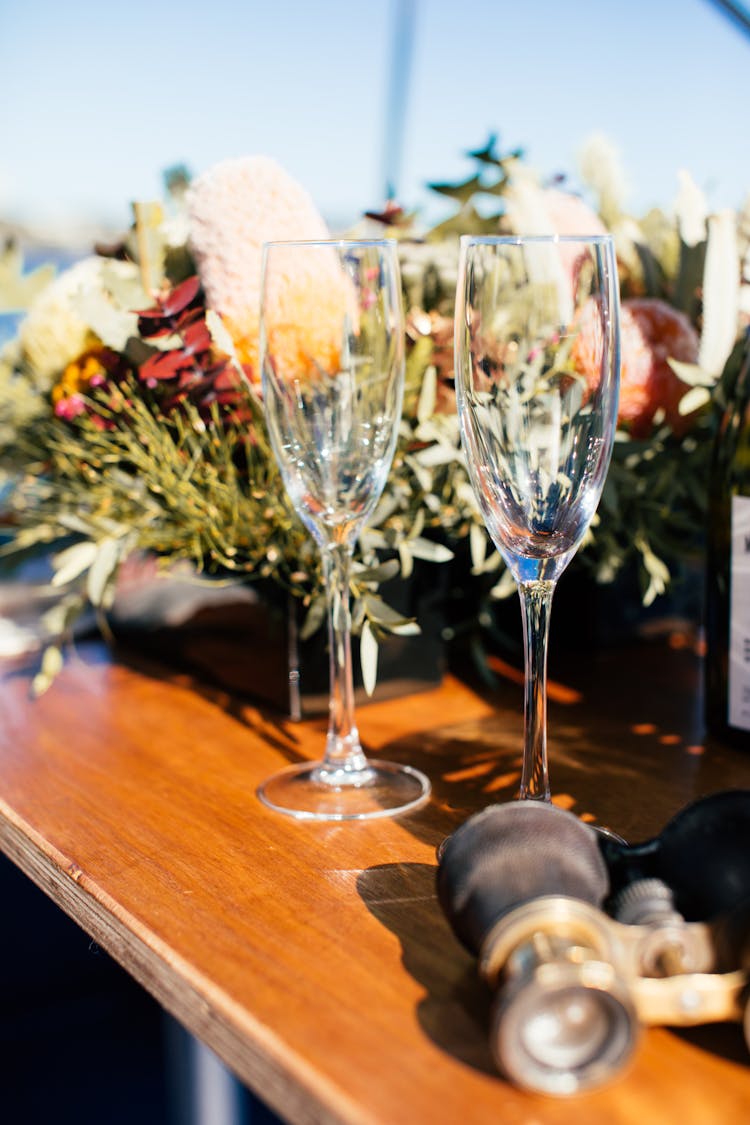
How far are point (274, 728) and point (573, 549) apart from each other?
33cm

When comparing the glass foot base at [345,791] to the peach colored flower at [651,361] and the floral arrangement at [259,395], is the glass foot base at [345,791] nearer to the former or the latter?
the floral arrangement at [259,395]

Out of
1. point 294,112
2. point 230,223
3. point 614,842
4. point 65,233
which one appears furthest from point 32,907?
point 294,112

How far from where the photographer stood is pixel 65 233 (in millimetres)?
1957

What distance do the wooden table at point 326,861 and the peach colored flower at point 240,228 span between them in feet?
0.86

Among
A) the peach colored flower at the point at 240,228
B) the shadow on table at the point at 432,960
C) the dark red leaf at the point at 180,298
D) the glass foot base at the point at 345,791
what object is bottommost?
the glass foot base at the point at 345,791

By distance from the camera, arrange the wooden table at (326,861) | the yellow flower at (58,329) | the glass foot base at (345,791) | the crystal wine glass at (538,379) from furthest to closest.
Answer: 1. the yellow flower at (58,329)
2. the glass foot base at (345,791)
3. the crystal wine glass at (538,379)
4. the wooden table at (326,861)

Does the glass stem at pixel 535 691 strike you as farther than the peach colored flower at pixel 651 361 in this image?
No

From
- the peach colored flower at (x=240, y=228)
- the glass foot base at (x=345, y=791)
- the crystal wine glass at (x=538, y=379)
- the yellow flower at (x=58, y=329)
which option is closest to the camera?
the crystal wine glass at (x=538, y=379)

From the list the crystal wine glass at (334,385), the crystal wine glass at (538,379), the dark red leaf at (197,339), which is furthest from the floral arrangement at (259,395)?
the crystal wine glass at (538,379)

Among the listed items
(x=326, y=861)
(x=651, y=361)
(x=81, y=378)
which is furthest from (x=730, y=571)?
(x=81, y=378)

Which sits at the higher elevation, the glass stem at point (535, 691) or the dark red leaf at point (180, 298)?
the dark red leaf at point (180, 298)

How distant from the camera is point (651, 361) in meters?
0.77

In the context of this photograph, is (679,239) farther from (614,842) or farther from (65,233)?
(65,233)

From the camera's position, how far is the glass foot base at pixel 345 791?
0.59 metres
